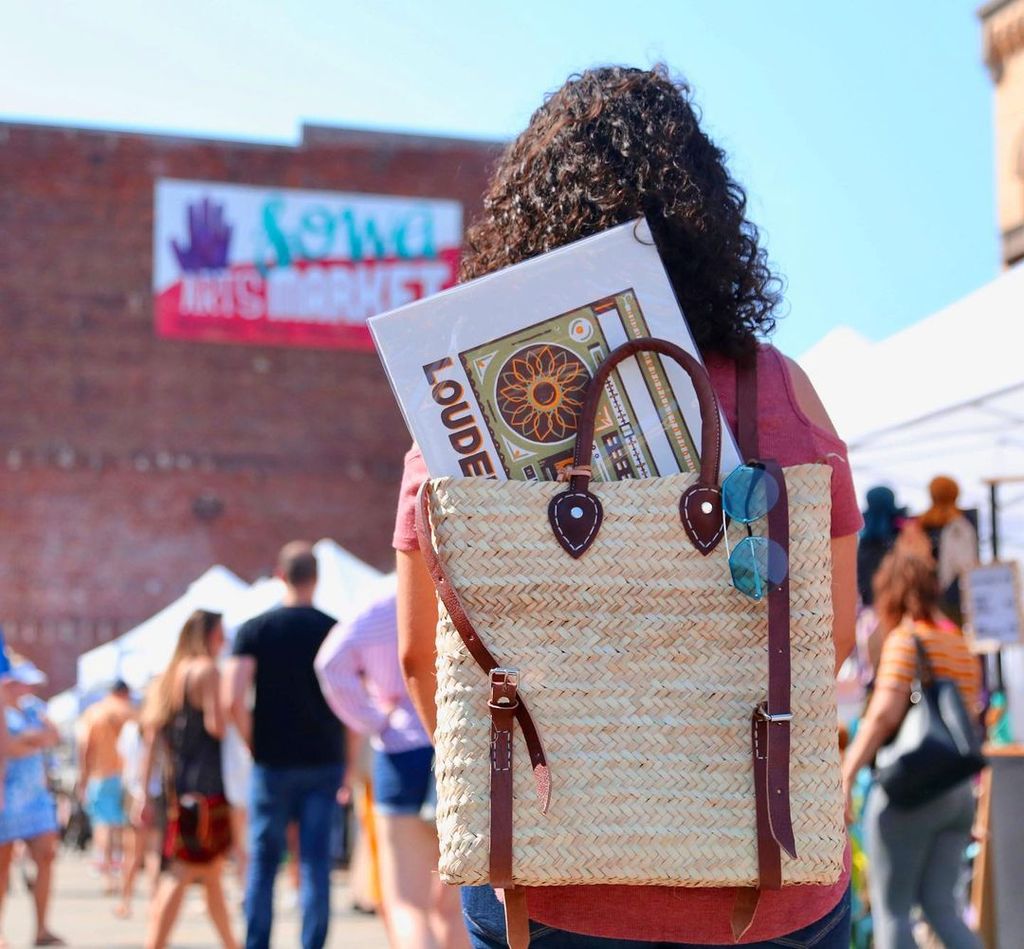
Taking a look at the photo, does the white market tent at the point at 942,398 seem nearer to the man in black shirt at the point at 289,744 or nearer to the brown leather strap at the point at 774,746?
the man in black shirt at the point at 289,744

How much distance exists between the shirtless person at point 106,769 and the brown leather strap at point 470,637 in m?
14.0

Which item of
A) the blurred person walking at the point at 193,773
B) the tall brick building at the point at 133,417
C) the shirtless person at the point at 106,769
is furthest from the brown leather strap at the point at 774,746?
the tall brick building at the point at 133,417

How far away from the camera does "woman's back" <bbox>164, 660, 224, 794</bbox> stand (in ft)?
25.7

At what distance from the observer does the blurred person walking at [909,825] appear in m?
5.22

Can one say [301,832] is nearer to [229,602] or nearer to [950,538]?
[950,538]

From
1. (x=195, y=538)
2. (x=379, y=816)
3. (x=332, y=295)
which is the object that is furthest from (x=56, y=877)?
(x=332, y=295)

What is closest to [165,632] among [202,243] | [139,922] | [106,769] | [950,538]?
[106,769]

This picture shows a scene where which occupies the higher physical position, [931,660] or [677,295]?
[677,295]

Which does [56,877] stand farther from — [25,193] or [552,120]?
[25,193]

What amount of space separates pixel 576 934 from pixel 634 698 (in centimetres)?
33

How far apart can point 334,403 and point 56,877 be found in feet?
59.9

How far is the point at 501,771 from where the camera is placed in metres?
1.83

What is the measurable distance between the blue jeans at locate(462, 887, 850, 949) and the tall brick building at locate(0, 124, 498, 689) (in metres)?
31.8

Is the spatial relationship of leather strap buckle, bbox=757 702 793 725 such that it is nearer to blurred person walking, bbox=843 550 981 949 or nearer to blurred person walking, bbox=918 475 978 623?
blurred person walking, bbox=843 550 981 949
